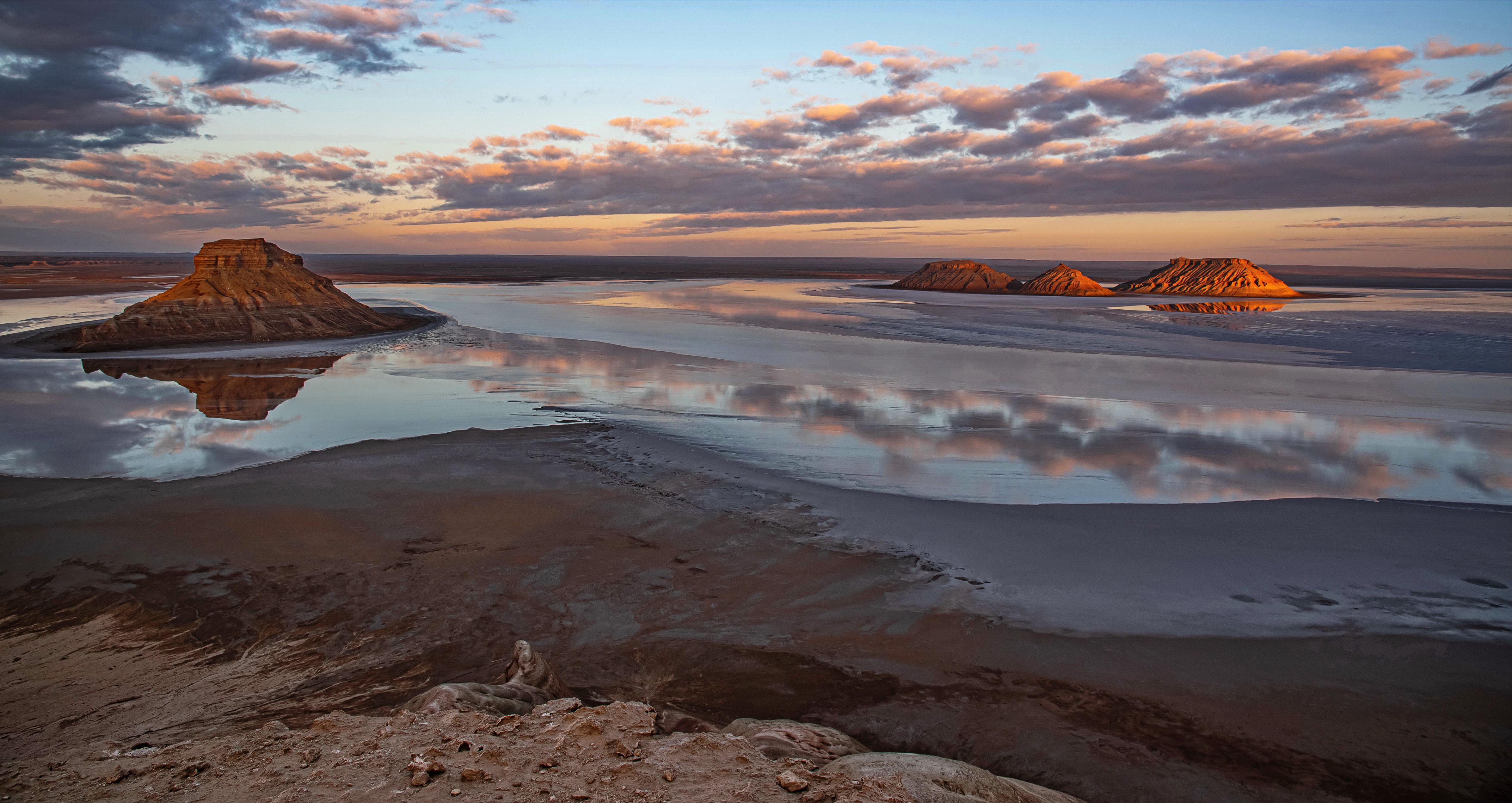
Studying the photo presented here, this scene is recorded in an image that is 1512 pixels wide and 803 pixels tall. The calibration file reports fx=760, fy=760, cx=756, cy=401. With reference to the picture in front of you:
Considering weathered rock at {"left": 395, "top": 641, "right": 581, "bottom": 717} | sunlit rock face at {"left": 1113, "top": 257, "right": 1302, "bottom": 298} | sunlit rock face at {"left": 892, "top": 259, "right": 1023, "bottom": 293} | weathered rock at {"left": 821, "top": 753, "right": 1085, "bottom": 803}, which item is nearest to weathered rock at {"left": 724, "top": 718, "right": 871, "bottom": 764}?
weathered rock at {"left": 821, "top": 753, "right": 1085, "bottom": 803}

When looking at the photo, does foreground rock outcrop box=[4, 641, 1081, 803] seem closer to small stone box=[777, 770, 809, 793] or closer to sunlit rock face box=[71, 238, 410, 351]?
small stone box=[777, 770, 809, 793]

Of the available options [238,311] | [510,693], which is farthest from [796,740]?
[238,311]

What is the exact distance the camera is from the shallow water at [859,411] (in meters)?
9.20

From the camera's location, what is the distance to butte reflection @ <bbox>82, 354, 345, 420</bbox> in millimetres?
13156

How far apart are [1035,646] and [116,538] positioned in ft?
26.1

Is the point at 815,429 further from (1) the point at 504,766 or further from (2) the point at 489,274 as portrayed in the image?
(2) the point at 489,274

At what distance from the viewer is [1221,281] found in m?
51.7

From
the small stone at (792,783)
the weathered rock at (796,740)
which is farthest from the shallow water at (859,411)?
the small stone at (792,783)

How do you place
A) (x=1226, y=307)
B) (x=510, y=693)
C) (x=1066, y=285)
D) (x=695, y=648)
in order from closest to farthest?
(x=510, y=693), (x=695, y=648), (x=1226, y=307), (x=1066, y=285)

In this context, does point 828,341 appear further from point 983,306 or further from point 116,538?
point 983,306

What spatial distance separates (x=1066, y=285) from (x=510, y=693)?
58.5 metres

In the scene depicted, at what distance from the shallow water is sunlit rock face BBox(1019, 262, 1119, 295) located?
108 ft

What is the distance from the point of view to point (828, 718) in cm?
443

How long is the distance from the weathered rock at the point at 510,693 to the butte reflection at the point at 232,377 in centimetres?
1008
